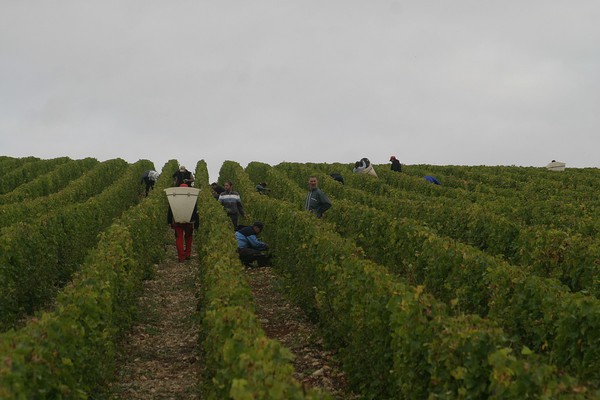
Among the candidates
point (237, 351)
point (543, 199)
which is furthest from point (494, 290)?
point (543, 199)

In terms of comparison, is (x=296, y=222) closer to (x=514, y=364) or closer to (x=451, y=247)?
(x=451, y=247)

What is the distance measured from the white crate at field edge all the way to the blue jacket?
1368mm

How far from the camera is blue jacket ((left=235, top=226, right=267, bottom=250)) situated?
736 inches

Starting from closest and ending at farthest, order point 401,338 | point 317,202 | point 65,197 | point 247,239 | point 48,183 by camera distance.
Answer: point 401,338
point 247,239
point 317,202
point 65,197
point 48,183

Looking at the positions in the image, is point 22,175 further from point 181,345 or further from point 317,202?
point 181,345

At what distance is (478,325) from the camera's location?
746 centimetres

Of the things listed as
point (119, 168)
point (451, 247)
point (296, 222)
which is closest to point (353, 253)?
point (451, 247)

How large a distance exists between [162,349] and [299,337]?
7.34 feet

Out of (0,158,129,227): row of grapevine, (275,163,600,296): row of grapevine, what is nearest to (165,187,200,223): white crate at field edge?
(0,158,129,227): row of grapevine

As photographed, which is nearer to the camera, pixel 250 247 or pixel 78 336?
pixel 78 336

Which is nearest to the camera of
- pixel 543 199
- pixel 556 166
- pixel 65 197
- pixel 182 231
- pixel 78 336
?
pixel 78 336

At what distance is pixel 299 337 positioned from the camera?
495 inches

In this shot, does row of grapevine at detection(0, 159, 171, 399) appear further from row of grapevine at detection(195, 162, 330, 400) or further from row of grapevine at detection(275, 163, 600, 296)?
row of grapevine at detection(275, 163, 600, 296)

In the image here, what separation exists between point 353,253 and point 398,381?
414cm
